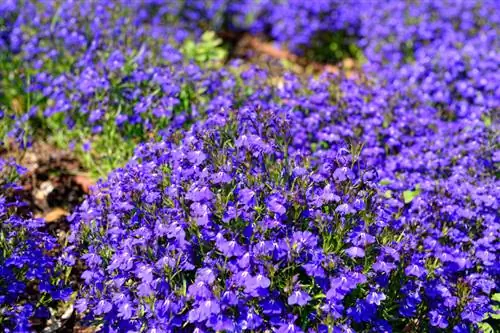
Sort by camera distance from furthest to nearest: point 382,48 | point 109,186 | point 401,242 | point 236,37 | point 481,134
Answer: point 236,37
point 382,48
point 481,134
point 109,186
point 401,242

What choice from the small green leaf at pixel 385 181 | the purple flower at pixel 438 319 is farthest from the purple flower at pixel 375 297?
the small green leaf at pixel 385 181

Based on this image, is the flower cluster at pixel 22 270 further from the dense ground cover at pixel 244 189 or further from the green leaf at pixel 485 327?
the green leaf at pixel 485 327

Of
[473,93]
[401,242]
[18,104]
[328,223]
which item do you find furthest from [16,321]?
[473,93]

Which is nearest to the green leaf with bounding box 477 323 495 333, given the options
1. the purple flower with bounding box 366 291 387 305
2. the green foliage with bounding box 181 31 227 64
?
the purple flower with bounding box 366 291 387 305

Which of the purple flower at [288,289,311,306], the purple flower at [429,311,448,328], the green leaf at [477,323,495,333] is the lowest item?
the green leaf at [477,323,495,333]

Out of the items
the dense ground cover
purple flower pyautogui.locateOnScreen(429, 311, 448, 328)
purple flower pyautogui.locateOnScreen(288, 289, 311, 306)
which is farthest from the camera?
purple flower pyautogui.locateOnScreen(429, 311, 448, 328)

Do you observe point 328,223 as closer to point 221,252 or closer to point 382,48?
point 221,252

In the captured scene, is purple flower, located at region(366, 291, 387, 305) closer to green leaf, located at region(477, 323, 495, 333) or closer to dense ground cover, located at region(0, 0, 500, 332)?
dense ground cover, located at region(0, 0, 500, 332)

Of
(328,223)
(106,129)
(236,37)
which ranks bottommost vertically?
(236,37)
